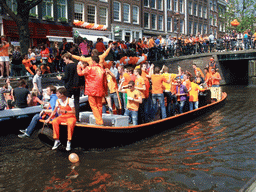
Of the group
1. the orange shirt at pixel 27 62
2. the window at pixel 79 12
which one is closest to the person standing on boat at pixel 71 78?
the orange shirt at pixel 27 62

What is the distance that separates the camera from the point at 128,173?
578 centimetres

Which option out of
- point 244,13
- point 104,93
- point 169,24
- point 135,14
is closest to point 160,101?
point 104,93

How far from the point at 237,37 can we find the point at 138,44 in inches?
418

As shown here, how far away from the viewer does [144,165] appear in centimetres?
620

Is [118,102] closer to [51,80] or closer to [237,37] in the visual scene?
[51,80]

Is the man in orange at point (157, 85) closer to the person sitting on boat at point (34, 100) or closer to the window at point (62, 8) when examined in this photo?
the person sitting on boat at point (34, 100)

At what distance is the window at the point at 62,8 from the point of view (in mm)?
23725

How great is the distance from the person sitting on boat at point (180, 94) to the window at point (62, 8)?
16.4m

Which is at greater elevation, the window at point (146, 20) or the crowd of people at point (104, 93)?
the window at point (146, 20)

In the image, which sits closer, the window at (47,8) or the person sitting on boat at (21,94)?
the person sitting on boat at (21,94)

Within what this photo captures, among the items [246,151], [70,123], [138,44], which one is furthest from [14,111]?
[138,44]

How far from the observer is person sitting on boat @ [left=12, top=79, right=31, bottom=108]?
910cm

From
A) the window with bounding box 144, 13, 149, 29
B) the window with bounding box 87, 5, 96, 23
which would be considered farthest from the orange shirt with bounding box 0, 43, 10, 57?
the window with bounding box 144, 13, 149, 29

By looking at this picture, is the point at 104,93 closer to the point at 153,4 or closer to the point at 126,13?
the point at 126,13
